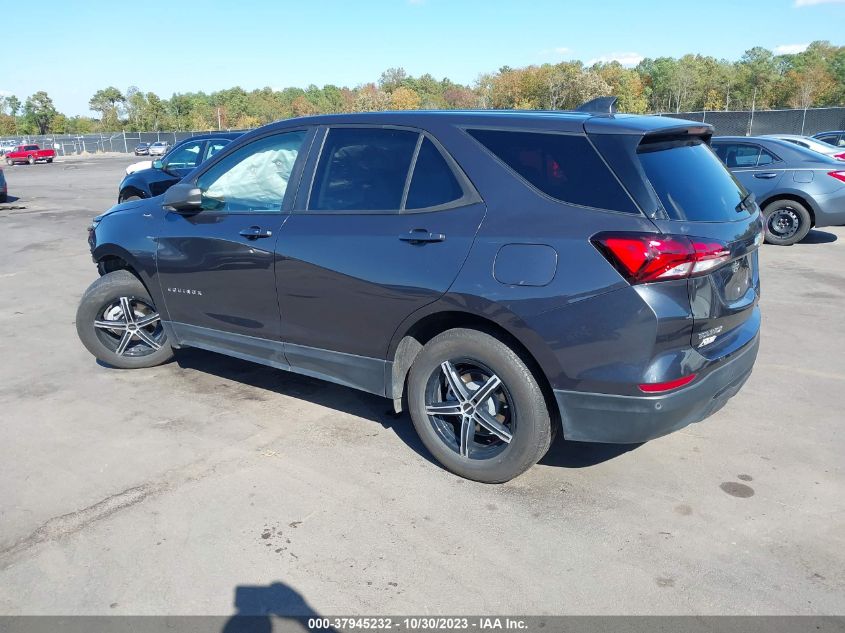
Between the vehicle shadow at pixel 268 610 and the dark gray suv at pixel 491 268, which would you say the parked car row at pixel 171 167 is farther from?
the vehicle shadow at pixel 268 610

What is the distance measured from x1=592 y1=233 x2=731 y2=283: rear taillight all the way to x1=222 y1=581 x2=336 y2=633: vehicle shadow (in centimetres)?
195

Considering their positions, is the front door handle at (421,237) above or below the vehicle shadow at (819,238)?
above

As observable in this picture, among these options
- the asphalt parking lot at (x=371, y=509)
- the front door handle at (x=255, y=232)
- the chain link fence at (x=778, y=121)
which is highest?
the chain link fence at (x=778, y=121)

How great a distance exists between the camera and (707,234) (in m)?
3.21

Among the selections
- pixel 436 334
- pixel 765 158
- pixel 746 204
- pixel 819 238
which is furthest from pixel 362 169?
pixel 819 238

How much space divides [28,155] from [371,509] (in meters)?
58.0

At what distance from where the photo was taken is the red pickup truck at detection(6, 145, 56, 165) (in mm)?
51812

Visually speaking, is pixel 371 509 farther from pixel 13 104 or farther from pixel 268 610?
pixel 13 104

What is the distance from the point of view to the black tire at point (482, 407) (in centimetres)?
343

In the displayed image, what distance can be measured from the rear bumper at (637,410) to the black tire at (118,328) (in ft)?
11.4

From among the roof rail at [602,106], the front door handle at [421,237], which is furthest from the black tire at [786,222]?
the front door handle at [421,237]

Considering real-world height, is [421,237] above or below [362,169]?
below

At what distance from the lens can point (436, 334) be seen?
12.8ft

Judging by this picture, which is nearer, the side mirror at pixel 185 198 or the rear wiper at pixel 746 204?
the rear wiper at pixel 746 204
